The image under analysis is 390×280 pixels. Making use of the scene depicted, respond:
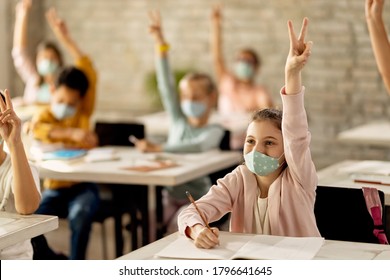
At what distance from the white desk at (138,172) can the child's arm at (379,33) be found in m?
1.03

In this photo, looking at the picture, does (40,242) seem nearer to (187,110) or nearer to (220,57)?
(187,110)

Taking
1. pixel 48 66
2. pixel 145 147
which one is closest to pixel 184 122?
pixel 145 147

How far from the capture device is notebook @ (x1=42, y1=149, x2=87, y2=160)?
4.20 metres

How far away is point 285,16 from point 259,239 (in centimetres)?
503

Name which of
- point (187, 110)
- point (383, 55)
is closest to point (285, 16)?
point (187, 110)

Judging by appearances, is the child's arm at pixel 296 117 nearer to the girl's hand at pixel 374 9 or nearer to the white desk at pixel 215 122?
the girl's hand at pixel 374 9

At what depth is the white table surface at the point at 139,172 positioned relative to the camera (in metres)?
3.79

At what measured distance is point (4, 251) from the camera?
2.73 metres

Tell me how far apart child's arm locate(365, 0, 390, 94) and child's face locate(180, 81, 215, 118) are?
131 cm

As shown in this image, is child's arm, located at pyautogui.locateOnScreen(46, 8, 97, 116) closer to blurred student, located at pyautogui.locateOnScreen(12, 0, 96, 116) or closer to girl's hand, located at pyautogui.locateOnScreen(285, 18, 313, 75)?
blurred student, located at pyautogui.locateOnScreen(12, 0, 96, 116)

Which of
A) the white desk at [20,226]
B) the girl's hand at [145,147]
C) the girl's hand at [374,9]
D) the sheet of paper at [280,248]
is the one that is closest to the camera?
the sheet of paper at [280,248]

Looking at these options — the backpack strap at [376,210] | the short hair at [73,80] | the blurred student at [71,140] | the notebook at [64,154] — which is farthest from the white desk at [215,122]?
the backpack strap at [376,210]

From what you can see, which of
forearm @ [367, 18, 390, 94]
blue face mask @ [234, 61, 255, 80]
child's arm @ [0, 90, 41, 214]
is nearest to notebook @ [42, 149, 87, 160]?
child's arm @ [0, 90, 41, 214]

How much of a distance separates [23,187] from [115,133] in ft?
6.77
